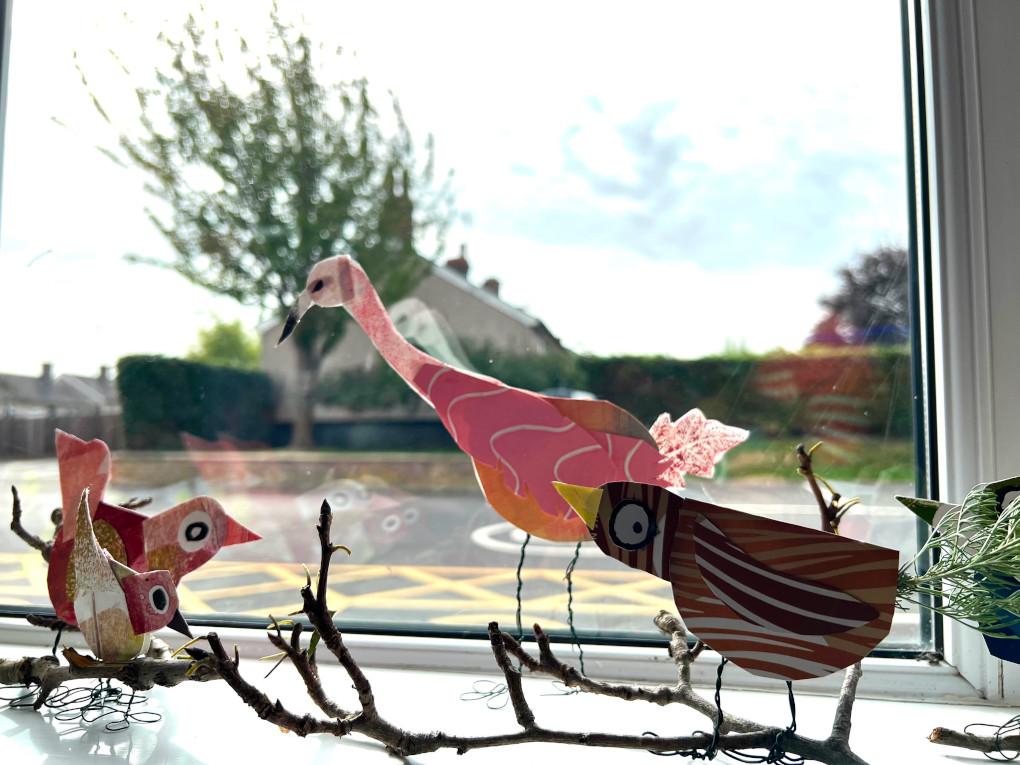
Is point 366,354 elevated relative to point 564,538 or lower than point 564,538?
elevated

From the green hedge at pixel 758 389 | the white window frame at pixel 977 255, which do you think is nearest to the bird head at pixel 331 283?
the green hedge at pixel 758 389

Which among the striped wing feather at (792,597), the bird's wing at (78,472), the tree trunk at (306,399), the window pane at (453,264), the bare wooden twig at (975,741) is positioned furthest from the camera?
the tree trunk at (306,399)

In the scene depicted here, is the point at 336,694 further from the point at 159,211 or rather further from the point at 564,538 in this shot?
the point at 159,211

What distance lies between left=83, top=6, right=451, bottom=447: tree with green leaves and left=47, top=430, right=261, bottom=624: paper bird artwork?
25cm

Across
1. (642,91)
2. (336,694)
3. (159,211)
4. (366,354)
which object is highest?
(642,91)

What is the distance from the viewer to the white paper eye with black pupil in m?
0.39

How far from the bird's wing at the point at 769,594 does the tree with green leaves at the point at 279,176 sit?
1.68 ft

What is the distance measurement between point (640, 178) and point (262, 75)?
46 cm

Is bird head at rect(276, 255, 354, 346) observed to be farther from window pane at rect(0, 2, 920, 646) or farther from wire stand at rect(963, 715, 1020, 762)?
wire stand at rect(963, 715, 1020, 762)

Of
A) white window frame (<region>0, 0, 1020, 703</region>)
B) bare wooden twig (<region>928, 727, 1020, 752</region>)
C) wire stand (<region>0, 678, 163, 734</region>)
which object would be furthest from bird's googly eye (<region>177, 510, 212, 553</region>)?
bare wooden twig (<region>928, 727, 1020, 752</region>)

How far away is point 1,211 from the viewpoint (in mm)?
875

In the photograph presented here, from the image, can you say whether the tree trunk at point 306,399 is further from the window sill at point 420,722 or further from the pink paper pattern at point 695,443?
the pink paper pattern at point 695,443

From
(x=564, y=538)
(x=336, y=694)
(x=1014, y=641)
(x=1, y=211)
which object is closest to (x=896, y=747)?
(x=1014, y=641)

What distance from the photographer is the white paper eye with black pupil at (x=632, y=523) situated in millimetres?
392
